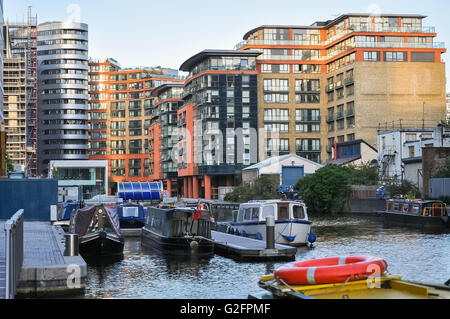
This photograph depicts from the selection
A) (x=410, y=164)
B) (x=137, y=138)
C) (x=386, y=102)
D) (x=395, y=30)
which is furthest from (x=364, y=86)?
(x=137, y=138)

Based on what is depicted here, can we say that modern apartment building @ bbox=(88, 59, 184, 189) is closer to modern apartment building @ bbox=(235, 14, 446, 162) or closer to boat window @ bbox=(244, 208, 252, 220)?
modern apartment building @ bbox=(235, 14, 446, 162)

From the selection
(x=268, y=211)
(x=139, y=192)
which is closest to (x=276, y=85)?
(x=139, y=192)

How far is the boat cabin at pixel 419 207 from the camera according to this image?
180ft

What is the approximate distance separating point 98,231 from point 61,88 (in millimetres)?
148211

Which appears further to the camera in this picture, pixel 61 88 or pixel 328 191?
pixel 61 88

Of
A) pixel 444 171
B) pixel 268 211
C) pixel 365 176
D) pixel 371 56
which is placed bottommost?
pixel 268 211

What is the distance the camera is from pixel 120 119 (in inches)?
7534

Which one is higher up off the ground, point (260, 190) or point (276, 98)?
point (276, 98)

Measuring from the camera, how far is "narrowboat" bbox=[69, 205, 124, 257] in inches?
1420

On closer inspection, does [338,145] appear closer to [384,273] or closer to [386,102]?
[386,102]

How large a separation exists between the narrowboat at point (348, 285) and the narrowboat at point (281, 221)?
2388cm

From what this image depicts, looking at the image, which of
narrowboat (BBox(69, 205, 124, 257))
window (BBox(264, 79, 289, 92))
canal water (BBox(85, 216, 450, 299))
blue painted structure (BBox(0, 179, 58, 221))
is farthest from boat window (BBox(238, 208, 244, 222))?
window (BBox(264, 79, 289, 92))

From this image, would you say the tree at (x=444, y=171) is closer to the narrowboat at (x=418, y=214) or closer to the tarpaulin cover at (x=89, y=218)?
the narrowboat at (x=418, y=214)

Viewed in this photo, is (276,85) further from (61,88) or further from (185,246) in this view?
(185,246)
